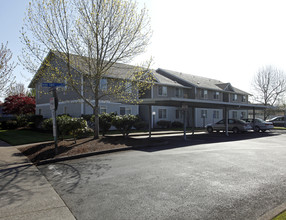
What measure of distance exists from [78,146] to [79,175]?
14.1ft

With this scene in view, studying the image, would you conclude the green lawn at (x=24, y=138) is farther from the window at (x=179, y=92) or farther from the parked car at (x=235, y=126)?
the window at (x=179, y=92)

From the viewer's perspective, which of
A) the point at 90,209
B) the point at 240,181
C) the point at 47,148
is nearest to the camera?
the point at 90,209

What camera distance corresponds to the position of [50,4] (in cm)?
1125

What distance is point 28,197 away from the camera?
513 cm

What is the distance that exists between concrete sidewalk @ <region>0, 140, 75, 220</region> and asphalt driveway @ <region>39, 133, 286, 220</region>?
0.22 metres

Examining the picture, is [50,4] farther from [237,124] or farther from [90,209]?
[237,124]

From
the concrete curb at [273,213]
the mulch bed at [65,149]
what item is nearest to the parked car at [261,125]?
the mulch bed at [65,149]

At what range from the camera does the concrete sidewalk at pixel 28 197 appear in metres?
4.27

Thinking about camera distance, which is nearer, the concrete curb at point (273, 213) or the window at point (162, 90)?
the concrete curb at point (273, 213)

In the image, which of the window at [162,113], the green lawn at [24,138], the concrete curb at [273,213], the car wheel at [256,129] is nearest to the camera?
the concrete curb at [273,213]

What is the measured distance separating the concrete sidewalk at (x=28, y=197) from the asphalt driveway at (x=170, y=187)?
22 cm

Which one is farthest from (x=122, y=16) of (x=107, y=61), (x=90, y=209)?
(x=90, y=209)

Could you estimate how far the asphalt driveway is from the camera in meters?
4.36

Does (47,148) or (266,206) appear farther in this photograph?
(47,148)
